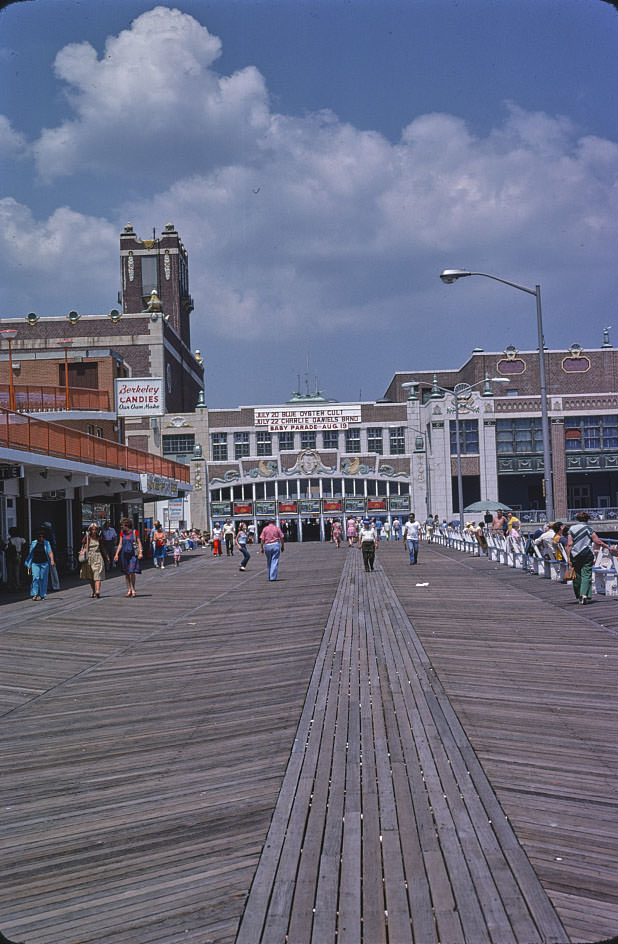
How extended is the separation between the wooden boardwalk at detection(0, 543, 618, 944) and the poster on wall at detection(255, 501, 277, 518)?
196ft

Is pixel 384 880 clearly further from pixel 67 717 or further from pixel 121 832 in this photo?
pixel 67 717

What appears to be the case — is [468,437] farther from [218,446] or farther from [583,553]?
[583,553]

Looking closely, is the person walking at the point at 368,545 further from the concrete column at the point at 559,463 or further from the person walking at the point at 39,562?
the concrete column at the point at 559,463

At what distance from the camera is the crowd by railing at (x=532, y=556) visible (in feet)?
55.6

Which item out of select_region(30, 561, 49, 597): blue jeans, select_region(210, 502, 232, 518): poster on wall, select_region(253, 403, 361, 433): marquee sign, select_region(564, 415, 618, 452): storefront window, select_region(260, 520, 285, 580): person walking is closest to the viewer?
select_region(30, 561, 49, 597): blue jeans

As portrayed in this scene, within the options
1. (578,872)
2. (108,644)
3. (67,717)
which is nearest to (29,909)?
(578,872)

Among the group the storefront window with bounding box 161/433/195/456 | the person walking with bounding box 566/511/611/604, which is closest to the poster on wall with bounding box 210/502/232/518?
the storefront window with bounding box 161/433/195/456

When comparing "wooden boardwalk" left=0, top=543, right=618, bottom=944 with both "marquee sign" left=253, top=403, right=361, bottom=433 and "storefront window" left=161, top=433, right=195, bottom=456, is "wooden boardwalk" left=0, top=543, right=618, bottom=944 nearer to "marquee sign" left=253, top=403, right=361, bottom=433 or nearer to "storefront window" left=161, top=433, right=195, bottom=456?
"marquee sign" left=253, top=403, right=361, bottom=433

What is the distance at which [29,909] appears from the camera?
4359 millimetres

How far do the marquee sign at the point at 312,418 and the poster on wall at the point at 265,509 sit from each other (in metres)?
5.86

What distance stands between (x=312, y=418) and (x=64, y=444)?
48571 mm

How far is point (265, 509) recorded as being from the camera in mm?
73000

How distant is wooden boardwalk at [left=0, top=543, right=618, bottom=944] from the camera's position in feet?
13.7

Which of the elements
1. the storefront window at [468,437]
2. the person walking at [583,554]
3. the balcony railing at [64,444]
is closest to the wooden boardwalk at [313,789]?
the person walking at [583,554]
